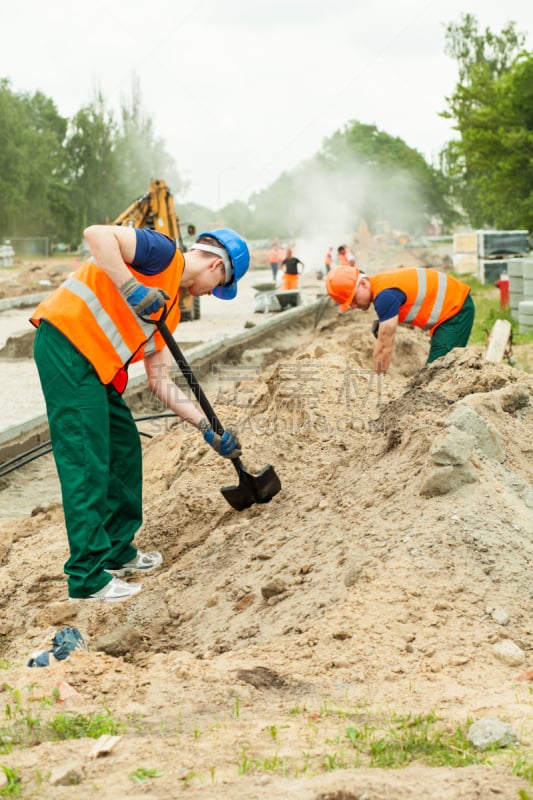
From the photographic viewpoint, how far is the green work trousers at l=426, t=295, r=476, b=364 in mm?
7176

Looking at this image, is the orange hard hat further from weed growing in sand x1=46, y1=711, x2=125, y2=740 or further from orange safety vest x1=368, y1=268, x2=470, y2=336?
weed growing in sand x1=46, y1=711, x2=125, y2=740

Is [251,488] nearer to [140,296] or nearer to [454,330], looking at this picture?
[140,296]

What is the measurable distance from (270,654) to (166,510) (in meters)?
2.23

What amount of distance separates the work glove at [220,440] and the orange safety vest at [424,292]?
259 cm

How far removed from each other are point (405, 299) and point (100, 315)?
3.27 m

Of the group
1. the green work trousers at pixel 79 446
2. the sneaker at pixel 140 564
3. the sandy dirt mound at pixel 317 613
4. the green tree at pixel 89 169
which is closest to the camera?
the sandy dirt mound at pixel 317 613

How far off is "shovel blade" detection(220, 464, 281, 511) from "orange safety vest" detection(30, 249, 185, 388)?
1085 mm

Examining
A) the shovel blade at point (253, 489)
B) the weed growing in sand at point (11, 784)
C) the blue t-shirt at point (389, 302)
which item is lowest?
the weed growing in sand at point (11, 784)

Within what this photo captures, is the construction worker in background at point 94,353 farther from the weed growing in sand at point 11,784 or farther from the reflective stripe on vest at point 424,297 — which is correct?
the reflective stripe on vest at point 424,297

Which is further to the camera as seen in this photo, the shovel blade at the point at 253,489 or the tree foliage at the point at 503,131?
the tree foliage at the point at 503,131

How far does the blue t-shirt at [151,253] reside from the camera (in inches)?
163

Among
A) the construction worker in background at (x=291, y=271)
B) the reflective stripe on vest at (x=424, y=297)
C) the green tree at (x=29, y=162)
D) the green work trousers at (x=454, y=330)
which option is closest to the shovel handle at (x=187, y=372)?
the reflective stripe on vest at (x=424, y=297)

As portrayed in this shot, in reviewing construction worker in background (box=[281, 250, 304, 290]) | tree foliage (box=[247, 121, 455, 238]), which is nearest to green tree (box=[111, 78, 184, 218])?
tree foliage (box=[247, 121, 455, 238])

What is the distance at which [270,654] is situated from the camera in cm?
343
